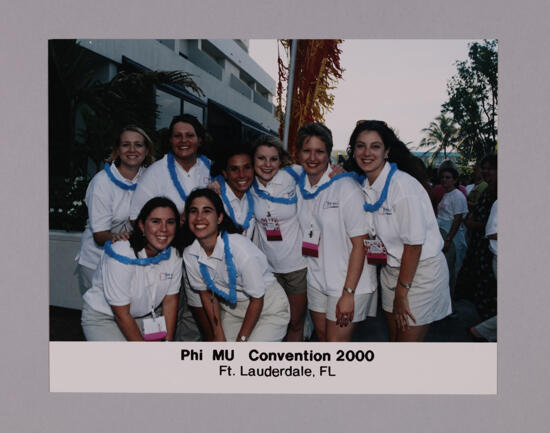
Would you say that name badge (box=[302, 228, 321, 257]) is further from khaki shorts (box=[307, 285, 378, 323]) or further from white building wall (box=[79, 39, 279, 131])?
white building wall (box=[79, 39, 279, 131])

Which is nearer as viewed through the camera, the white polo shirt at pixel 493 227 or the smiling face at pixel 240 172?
the smiling face at pixel 240 172

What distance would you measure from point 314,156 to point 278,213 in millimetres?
445

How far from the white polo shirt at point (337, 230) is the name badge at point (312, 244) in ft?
0.09

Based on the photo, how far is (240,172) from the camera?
253 centimetres

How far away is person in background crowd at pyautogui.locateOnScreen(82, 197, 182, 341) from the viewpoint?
2.23 metres

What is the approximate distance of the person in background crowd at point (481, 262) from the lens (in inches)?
111

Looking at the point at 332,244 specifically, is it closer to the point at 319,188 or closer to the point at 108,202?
the point at 319,188

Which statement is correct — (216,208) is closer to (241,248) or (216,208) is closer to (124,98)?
(241,248)

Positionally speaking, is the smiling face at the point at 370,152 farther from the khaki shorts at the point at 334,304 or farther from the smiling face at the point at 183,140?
the smiling face at the point at 183,140

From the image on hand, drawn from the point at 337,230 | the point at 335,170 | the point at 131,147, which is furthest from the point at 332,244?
the point at 131,147

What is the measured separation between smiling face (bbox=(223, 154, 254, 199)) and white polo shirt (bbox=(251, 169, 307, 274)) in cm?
10

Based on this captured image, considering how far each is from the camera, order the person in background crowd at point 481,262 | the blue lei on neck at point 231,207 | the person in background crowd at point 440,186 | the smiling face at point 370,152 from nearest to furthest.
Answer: the smiling face at point 370,152 < the blue lei on neck at point 231,207 < the person in background crowd at point 481,262 < the person in background crowd at point 440,186

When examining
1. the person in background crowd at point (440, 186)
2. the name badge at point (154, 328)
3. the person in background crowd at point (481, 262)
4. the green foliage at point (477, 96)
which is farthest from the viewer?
the person in background crowd at point (440, 186)

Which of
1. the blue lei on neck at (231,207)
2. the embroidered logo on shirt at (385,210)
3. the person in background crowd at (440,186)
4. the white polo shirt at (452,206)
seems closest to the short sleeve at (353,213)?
the embroidered logo on shirt at (385,210)
